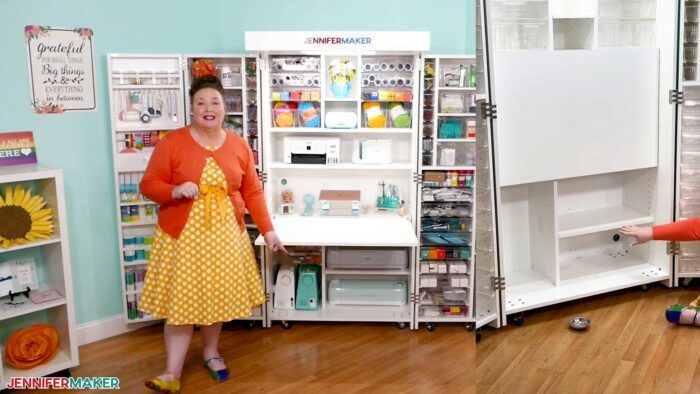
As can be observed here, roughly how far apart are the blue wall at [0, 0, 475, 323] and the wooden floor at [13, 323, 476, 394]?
362 mm

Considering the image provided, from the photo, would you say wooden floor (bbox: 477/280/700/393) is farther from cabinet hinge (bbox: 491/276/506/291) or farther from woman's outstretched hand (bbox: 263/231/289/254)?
woman's outstretched hand (bbox: 263/231/289/254)

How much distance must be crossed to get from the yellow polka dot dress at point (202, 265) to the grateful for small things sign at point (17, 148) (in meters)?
0.72

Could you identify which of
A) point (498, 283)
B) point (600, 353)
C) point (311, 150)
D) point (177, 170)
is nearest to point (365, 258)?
point (311, 150)

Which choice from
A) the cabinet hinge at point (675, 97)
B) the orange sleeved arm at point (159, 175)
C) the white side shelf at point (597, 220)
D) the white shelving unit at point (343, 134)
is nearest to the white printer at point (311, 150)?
the white shelving unit at point (343, 134)

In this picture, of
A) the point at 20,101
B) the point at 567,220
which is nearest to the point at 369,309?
the point at 567,220

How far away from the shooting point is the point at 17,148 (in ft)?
9.71

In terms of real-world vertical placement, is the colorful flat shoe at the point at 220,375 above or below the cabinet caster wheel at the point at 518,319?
below

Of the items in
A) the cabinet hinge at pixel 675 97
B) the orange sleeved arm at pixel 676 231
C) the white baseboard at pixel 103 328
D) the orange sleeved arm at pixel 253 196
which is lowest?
the white baseboard at pixel 103 328

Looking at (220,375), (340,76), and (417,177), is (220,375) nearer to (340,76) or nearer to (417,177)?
(417,177)

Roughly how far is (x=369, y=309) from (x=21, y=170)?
187cm

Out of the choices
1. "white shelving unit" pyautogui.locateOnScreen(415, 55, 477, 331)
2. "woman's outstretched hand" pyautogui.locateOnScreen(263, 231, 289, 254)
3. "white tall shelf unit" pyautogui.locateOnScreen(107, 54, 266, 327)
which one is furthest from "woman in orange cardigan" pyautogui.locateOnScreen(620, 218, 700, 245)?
"white tall shelf unit" pyautogui.locateOnScreen(107, 54, 266, 327)

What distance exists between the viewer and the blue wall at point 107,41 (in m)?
2.96

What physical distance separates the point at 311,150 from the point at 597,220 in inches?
61.4

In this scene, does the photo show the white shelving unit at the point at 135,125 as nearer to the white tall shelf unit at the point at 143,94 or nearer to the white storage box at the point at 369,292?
the white tall shelf unit at the point at 143,94
